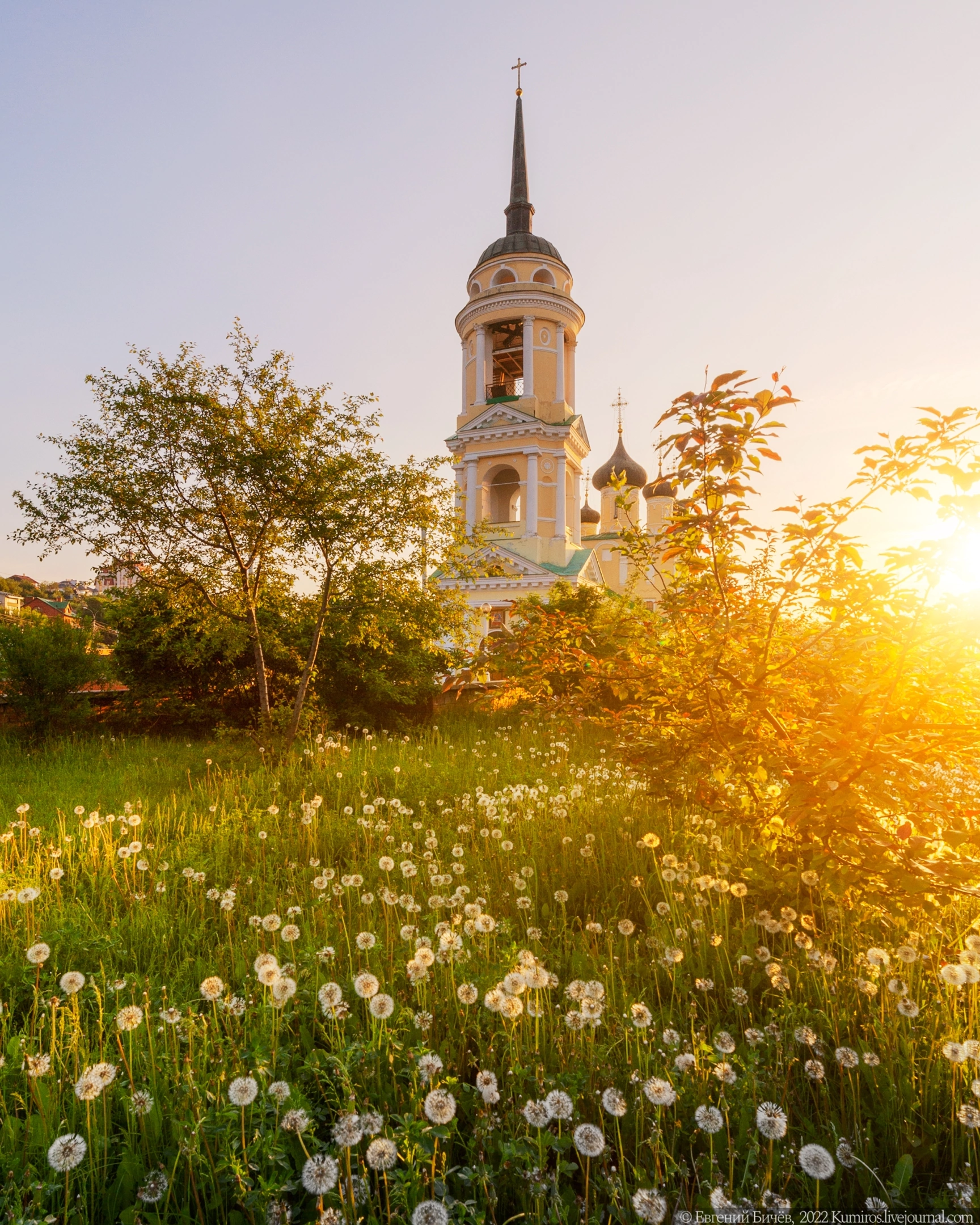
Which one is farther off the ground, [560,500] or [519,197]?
[519,197]

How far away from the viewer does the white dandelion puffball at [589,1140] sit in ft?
5.00

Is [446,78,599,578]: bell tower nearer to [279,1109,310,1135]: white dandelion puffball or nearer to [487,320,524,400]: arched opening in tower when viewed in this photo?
[487,320,524,400]: arched opening in tower

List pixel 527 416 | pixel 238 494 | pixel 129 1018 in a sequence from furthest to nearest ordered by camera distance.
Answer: pixel 527 416, pixel 238 494, pixel 129 1018

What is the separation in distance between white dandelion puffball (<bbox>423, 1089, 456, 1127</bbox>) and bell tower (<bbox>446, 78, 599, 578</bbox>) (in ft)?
93.2

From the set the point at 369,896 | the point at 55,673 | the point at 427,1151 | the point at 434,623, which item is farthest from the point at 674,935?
the point at 55,673

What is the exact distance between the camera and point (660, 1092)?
5.60 feet

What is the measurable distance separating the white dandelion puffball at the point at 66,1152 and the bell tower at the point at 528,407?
28.7 metres

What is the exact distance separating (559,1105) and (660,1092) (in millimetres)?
305

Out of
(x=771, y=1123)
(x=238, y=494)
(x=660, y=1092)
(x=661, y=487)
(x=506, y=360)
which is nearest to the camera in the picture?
(x=771, y=1123)

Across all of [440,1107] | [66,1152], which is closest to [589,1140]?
[440,1107]

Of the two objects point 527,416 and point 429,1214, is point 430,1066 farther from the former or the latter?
point 527,416

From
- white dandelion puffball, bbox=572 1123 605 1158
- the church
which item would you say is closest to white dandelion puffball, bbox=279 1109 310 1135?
white dandelion puffball, bbox=572 1123 605 1158

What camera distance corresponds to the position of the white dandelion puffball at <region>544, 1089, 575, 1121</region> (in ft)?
5.26

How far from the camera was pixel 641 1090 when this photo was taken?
200 cm
